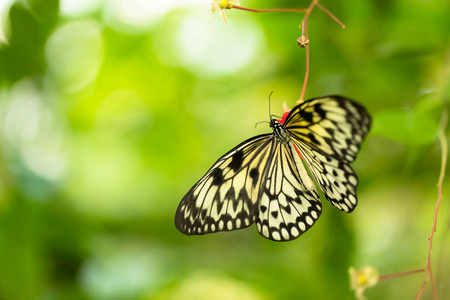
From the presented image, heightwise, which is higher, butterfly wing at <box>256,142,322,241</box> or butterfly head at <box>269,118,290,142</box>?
butterfly head at <box>269,118,290,142</box>

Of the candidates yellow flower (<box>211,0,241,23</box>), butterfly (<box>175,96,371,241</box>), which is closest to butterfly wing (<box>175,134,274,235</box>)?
butterfly (<box>175,96,371,241</box>)

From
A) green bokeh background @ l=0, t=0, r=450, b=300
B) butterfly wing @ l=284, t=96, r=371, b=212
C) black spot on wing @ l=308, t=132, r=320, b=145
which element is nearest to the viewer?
butterfly wing @ l=284, t=96, r=371, b=212

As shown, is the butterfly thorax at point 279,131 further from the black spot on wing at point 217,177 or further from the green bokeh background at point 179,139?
the green bokeh background at point 179,139

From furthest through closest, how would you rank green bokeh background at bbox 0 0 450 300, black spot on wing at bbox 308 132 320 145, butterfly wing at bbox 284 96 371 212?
green bokeh background at bbox 0 0 450 300
black spot on wing at bbox 308 132 320 145
butterfly wing at bbox 284 96 371 212

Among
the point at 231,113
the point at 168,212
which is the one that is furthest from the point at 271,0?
the point at 168,212

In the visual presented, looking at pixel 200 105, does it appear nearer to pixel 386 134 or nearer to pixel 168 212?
pixel 168 212

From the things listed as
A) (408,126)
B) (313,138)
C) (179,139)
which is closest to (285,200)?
(313,138)

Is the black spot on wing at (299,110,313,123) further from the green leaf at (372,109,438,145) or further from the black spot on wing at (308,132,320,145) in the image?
the green leaf at (372,109,438,145)

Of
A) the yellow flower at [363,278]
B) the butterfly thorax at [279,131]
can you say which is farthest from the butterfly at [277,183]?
the yellow flower at [363,278]
